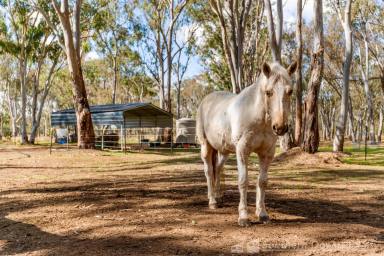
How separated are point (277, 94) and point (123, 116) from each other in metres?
Result: 19.9

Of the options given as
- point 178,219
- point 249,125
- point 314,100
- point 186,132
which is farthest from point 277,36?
point 186,132

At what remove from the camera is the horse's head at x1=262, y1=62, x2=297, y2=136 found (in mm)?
4141

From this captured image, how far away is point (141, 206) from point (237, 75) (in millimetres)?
13828

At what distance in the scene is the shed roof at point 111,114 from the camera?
23766mm

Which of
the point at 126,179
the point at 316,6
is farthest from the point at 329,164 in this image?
the point at 126,179

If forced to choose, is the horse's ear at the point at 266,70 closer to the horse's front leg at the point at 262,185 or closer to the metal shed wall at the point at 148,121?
the horse's front leg at the point at 262,185

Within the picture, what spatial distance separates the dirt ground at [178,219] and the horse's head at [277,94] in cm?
133

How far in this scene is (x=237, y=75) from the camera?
62.0ft

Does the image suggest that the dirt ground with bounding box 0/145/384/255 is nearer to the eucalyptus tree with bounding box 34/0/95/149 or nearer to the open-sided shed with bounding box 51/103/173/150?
the eucalyptus tree with bounding box 34/0/95/149

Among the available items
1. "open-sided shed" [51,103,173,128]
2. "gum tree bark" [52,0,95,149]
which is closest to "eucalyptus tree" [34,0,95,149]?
"gum tree bark" [52,0,95,149]

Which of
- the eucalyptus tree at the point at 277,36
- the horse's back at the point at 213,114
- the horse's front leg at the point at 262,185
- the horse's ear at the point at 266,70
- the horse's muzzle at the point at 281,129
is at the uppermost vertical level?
the eucalyptus tree at the point at 277,36

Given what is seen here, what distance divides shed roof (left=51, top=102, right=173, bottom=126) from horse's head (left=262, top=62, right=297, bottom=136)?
1964 centimetres

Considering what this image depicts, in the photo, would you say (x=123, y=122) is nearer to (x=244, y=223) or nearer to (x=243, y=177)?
(x=243, y=177)

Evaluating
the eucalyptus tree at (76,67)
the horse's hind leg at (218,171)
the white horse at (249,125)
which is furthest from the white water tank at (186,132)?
the white horse at (249,125)
